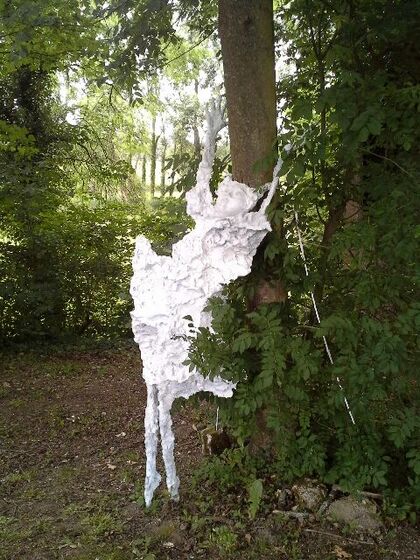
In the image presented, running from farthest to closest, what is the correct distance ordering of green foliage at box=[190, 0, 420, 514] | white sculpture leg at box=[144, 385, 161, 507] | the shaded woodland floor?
white sculpture leg at box=[144, 385, 161, 507]
the shaded woodland floor
green foliage at box=[190, 0, 420, 514]

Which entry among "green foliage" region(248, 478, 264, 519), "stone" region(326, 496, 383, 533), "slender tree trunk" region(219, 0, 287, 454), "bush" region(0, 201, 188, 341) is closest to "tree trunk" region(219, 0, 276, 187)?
"slender tree trunk" region(219, 0, 287, 454)

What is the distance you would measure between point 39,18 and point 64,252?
3.66 meters

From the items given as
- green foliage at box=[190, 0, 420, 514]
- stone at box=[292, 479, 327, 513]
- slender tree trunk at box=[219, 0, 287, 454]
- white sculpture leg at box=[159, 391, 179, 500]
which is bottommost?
stone at box=[292, 479, 327, 513]

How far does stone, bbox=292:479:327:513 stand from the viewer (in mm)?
3010

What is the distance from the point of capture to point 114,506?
3.29 meters

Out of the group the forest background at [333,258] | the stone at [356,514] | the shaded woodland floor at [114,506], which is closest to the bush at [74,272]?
the shaded woodland floor at [114,506]

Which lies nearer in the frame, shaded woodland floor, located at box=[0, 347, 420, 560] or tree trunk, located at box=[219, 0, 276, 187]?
tree trunk, located at box=[219, 0, 276, 187]

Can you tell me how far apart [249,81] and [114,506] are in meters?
2.73

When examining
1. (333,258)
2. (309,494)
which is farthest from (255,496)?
(333,258)

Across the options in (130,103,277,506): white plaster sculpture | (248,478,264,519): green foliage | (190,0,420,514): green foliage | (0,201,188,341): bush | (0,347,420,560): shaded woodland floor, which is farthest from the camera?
(0,201,188,341): bush

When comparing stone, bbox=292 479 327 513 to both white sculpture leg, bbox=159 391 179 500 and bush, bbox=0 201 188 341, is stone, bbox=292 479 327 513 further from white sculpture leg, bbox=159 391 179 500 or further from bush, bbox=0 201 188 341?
bush, bbox=0 201 188 341

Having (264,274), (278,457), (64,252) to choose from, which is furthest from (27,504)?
(64,252)

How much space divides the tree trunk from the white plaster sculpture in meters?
0.23

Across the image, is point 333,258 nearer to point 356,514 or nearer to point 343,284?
point 343,284
